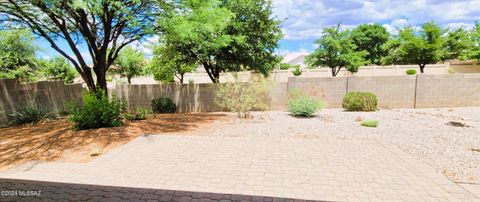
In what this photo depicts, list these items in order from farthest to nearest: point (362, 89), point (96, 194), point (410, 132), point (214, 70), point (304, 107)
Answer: point (214, 70) < point (362, 89) < point (304, 107) < point (410, 132) < point (96, 194)

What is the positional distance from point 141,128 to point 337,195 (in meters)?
5.91

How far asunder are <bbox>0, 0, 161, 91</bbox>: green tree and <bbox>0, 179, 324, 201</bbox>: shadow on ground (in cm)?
434

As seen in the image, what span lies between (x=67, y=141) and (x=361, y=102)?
1058 centimetres

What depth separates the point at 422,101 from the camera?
1154 centimetres

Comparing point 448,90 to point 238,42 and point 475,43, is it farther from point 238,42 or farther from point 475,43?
point 475,43

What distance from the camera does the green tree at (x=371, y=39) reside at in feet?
124

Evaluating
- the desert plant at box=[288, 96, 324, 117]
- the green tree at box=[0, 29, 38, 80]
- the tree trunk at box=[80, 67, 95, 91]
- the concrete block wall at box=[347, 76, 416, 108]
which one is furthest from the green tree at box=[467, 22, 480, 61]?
the green tree at box=[0, 29, 38, 80]

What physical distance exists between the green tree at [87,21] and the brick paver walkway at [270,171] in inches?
156

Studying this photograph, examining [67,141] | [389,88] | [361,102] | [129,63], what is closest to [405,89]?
[389,88]

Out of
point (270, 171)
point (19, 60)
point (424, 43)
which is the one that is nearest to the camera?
point (270, 171)

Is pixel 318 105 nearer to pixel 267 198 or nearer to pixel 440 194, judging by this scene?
pixel 440 194

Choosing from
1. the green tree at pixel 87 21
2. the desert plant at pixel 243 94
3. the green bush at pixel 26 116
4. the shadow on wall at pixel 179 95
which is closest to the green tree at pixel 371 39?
the shadow on wall at pixel 179 95

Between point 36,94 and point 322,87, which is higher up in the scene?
point 322,87

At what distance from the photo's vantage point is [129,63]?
22.9 m
